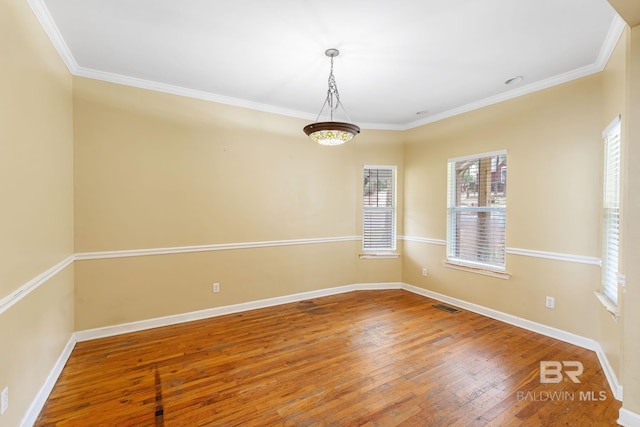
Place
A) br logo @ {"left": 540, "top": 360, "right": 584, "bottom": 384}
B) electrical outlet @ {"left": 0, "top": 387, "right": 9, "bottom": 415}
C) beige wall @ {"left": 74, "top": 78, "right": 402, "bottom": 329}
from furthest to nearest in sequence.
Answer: beige wall @ {"left": 74, "top": 78, "right": 402, "bottom": 329}, br logo @ {"left": 540, "top": 360, "right": 584, "bottom": 384}, electrical outlet @ {"left": 0, "top": 387, "right": 9, "bottom": 415}

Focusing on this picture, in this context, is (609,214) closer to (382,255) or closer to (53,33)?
(382,255)

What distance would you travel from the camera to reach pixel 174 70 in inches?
122

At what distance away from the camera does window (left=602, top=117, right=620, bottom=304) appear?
2.50 metres

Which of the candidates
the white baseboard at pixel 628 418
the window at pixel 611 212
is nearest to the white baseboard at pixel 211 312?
the window at pixel 611 212

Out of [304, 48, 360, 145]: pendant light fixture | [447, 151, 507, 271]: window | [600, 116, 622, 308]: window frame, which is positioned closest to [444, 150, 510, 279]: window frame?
[447, 151, 507, 271]: window

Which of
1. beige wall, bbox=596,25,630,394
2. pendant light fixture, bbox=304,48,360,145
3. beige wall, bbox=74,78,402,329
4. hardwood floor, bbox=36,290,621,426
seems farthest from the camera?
beige wall, bbox=74,78,402,329

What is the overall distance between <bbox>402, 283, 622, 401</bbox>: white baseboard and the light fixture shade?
115 inches

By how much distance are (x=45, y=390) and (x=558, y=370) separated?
419cm

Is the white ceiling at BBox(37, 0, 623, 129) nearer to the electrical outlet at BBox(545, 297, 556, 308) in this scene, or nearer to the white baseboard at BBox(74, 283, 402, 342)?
the electrical outlet at BBox(545, 297, 556, 308)

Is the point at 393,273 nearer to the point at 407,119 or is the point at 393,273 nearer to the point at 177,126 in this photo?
the point at 407,119

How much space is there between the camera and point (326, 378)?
2.45 metres

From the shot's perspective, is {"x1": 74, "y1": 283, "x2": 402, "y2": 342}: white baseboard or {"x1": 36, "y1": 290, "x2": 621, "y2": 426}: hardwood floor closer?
{"x1": 36, "y1": 290, "x2": 621, "y2": 426}: hardwood floor

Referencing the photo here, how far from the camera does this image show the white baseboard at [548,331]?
236cm

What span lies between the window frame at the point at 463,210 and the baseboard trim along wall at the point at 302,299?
512 millimetres
